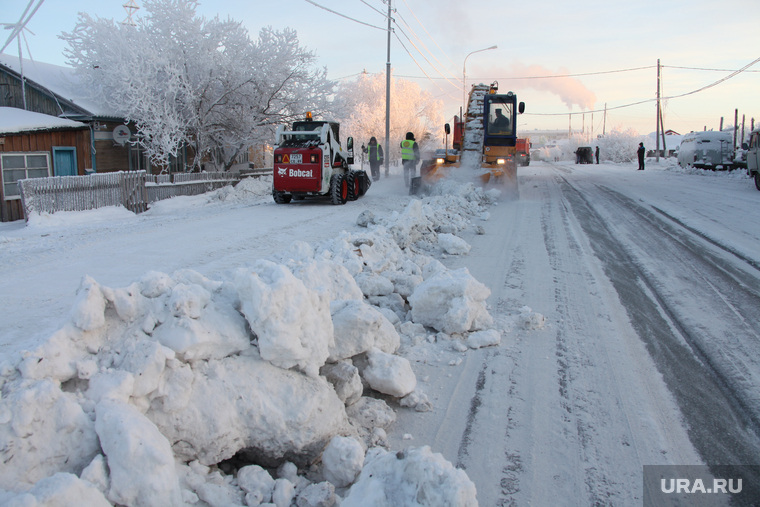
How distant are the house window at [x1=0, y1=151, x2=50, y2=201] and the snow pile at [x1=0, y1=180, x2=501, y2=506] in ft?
49.9

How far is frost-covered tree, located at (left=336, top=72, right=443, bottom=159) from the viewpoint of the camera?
49750mm

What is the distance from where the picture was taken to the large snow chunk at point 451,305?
5.21 metres

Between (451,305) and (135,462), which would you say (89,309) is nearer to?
(135,462)

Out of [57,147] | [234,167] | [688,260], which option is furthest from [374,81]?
[688,260]

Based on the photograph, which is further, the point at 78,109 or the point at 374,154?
the point at 374,154

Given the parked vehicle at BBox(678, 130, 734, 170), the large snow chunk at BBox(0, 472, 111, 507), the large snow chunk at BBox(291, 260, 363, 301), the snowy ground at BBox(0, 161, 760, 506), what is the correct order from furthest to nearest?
1. the parked vehicle at BBox(678, 130, 734, 170)
2. the large snow chunk at BBox(291, 260, 363, 301)
3. the snowy ground at BBox(0, 161, 760, 506)
4. the large snow chunk at BBox(0, 472, 111, 507)

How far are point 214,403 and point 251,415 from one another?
24 cm

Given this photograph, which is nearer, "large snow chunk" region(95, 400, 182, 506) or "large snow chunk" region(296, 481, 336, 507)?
"large snow chunk" region(95, 400, 182, 506)

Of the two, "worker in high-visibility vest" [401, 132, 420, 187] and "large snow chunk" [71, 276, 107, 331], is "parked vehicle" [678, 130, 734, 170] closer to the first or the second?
"worker in high-visibility vest" [401, 132, 420, 187]

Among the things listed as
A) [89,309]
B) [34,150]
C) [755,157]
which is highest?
[34,150]

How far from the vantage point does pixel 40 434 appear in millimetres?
2602

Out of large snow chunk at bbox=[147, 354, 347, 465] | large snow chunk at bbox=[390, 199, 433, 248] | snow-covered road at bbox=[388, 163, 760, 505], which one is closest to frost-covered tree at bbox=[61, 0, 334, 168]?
large snow chunk at bbox=[390, 199, 433, 248]

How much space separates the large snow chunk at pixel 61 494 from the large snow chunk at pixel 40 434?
0.87 ft

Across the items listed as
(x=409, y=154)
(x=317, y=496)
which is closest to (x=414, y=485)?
(x=317, y=496)
